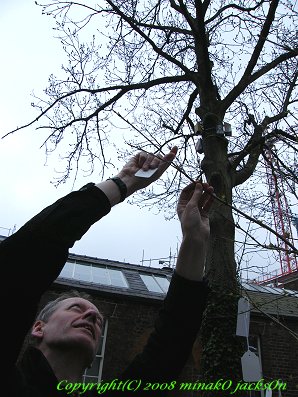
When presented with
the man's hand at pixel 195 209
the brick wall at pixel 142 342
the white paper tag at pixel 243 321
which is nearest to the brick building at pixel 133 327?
the brick wall at pixel 142 342

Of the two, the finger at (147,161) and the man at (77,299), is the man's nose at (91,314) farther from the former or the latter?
the finger at (147,161)

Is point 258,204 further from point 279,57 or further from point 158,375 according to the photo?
point 158,375

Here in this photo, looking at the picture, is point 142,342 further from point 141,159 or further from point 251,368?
point 141,159

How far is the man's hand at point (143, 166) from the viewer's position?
1260mm

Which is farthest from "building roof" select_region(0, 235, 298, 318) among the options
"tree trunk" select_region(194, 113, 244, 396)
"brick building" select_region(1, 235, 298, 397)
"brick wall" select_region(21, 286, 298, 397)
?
"tree trunk" select_region(194, 113, 244, 396)

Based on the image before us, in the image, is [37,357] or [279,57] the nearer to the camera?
[37,357]

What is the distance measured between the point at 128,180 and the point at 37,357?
2.06ft

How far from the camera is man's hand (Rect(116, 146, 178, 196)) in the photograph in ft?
4.13

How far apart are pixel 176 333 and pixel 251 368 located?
176 centimetres

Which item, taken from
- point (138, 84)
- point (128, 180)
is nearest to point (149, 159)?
point (128, 180)

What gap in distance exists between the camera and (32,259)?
2.59ft

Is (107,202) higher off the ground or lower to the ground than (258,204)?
lower

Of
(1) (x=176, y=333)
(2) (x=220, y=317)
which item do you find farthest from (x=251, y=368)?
(1) (x=176, y=333)

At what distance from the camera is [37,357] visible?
1.15m
